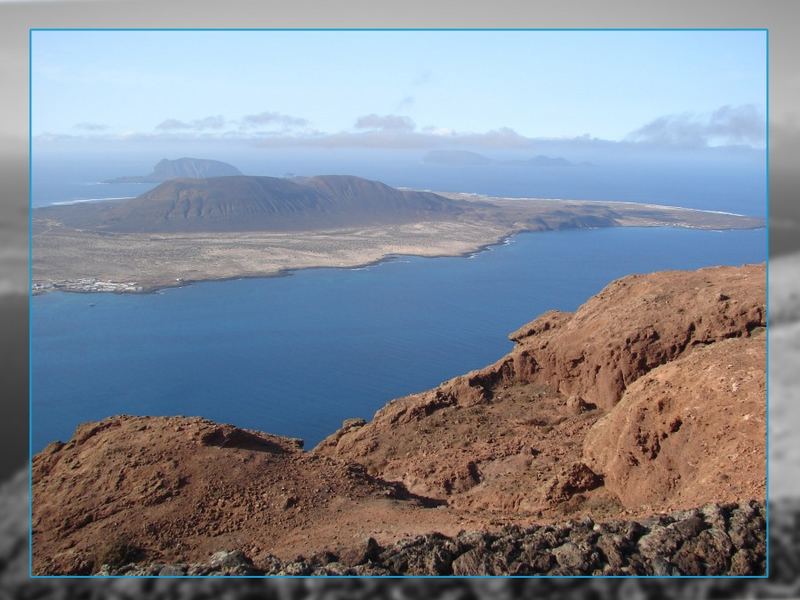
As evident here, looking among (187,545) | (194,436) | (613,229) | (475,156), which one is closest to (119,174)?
→ (194,436)

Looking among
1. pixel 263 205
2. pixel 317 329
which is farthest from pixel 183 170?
pixel 317 329

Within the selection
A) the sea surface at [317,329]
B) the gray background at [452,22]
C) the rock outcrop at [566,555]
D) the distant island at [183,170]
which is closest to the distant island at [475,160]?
the sea surface at [317,329]

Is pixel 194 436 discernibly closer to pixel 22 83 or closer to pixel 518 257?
pixel 22 83

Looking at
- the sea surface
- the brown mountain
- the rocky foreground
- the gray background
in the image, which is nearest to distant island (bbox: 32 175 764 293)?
the brown mountain

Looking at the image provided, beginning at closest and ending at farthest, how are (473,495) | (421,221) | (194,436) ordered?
(194,436) < (473,495) < (421,221)

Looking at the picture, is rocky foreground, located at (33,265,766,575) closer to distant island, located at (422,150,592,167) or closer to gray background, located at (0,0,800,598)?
gray background, located at (0,0,800,598)
